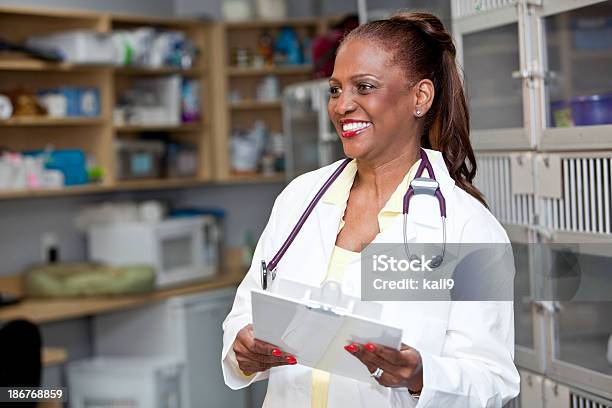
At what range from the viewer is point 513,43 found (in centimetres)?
234

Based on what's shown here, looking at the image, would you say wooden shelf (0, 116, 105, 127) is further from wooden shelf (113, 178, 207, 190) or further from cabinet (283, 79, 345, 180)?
cabinet (283, 79, 345, 180)

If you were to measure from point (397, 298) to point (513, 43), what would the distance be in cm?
102

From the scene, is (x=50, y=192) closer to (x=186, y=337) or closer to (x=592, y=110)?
(x=186, y=337)

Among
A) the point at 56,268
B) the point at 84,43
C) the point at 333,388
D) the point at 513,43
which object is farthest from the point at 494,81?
the point at 56,268

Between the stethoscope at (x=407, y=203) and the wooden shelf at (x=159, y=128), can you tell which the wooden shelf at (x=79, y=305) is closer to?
the wooden shelf at (x=159, y=128)

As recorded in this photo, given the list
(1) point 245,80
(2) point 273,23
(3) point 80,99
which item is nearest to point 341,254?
(3) point 80,99

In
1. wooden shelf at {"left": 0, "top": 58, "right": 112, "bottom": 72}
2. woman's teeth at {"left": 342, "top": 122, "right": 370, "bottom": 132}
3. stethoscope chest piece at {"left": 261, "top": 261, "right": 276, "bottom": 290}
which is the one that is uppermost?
wooden shelf at {"left": 0, "top": 58, "right": 112, "bottom": 72}

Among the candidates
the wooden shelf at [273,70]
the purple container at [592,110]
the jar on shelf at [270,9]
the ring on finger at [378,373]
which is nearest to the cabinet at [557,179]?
the purple container at [592,110]

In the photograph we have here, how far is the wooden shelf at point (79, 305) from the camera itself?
3869 millimetres

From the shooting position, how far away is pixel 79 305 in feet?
13.4

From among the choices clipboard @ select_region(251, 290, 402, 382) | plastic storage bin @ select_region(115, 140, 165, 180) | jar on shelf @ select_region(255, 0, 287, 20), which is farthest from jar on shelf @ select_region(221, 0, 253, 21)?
clipboard @ select_region(251, 290, 402, 382)

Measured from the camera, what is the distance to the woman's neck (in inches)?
68.7

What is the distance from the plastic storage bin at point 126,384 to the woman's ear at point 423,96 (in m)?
2.78

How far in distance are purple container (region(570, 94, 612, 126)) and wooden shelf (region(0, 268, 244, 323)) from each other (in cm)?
253
